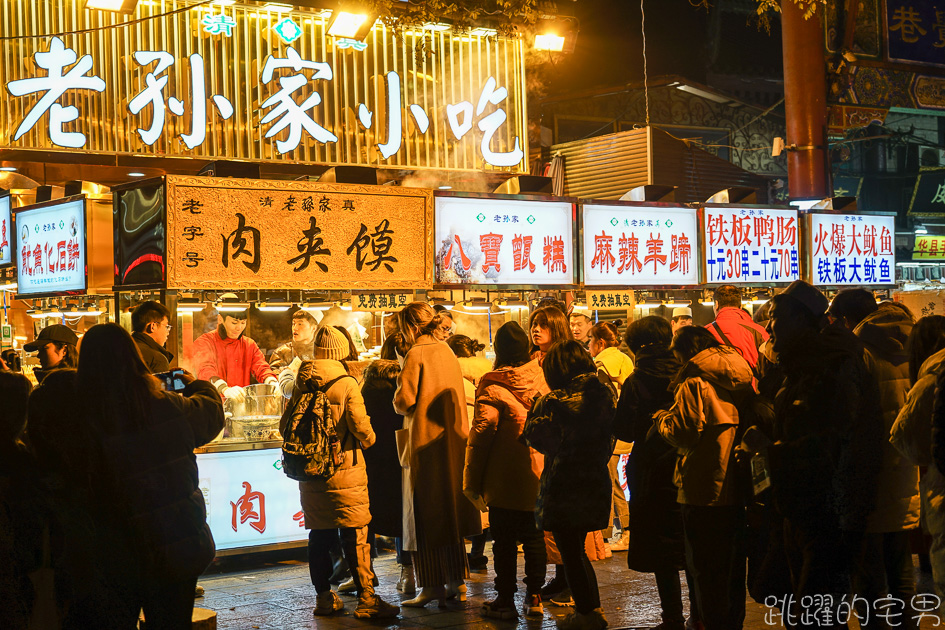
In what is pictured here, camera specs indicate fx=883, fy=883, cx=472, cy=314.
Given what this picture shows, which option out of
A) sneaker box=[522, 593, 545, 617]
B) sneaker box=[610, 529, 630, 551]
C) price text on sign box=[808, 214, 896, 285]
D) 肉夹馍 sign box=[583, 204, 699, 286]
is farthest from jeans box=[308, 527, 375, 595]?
price text on sign box=[808, 214, 896, 285]

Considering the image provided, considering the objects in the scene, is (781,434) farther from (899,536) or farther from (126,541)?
(126,541)

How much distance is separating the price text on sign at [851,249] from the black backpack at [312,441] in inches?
276

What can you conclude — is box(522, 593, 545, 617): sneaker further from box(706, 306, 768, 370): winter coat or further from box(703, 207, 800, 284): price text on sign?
box(703, 207, 800, 284): price text on sign

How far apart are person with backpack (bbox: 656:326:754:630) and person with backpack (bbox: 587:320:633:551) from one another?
3090 mm

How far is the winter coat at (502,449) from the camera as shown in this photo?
20.9 feet

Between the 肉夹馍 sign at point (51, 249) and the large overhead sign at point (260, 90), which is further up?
the large overhead sign at point (260, 90)

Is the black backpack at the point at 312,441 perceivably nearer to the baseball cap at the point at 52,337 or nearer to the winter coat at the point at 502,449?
the winter coat at the point at 502,449

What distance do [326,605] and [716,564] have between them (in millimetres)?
2912

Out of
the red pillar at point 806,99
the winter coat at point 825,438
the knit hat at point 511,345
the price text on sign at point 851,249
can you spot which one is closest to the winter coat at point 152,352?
the knit hat at point 511,345

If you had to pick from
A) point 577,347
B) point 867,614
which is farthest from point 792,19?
point 867,614

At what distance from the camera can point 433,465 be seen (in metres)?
6.75

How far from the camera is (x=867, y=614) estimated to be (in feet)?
16.4

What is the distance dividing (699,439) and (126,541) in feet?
10.3

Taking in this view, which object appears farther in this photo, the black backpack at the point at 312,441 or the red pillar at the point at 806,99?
the red pillar at the point at 806,99
